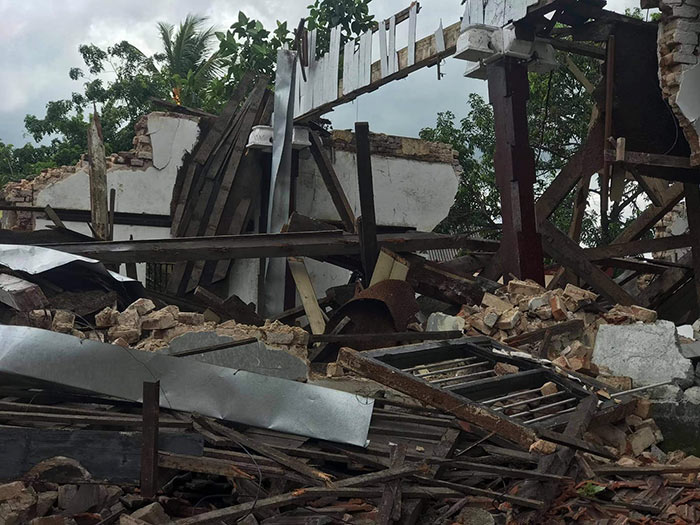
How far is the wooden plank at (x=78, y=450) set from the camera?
163 inches

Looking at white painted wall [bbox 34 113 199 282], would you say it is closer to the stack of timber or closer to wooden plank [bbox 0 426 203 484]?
the stack of timber

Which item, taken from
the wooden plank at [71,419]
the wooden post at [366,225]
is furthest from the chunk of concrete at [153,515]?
the wooden post at [366,225]

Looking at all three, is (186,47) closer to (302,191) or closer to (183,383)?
(302,191)

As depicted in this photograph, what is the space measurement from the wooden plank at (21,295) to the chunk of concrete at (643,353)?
14.5 ft

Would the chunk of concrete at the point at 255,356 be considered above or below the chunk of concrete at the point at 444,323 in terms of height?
below

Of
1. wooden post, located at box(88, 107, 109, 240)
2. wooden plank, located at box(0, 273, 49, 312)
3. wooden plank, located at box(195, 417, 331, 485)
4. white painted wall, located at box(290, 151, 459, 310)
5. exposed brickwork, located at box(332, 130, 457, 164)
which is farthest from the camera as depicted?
exposed brickwork, located at box(332, 130, 457, 164)

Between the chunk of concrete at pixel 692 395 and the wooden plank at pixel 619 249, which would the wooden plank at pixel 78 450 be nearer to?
the chunk of concrete at pixel 692 395

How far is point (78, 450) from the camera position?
13.7 ft

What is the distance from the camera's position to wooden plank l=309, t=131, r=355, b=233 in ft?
38.8

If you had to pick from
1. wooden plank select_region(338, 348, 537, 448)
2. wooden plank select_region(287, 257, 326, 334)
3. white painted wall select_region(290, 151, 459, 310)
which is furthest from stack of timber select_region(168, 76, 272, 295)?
wooden plank select_region(338, 348, 537, 448)

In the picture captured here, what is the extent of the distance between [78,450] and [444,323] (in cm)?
384

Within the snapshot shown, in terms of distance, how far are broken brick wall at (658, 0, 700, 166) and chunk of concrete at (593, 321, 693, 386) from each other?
1599mm

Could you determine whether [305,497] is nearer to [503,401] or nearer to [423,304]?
[503,401]

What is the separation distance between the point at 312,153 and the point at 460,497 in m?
9.08
